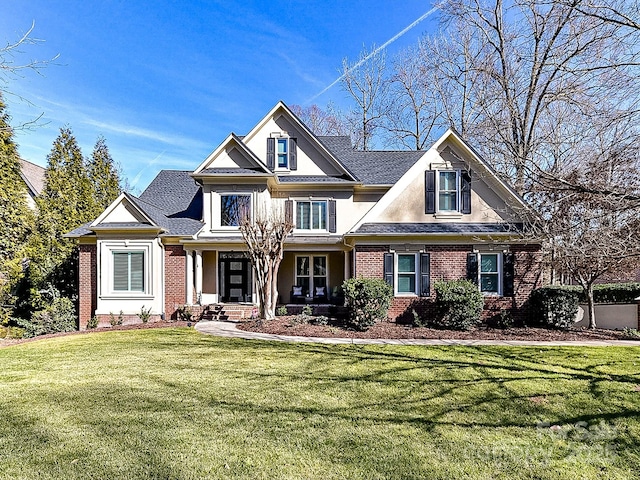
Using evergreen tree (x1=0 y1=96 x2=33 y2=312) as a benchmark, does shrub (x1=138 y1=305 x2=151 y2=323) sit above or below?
below

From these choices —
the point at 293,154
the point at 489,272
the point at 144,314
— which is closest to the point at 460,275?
the point at 489,272

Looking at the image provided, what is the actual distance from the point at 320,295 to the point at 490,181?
8.46m

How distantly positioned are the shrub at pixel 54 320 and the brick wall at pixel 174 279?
3800 mm

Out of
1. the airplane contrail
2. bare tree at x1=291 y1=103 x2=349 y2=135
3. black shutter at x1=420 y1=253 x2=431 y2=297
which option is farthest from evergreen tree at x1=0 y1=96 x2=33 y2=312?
bare tree at x1=291 y1=103 x2=349 y2=135

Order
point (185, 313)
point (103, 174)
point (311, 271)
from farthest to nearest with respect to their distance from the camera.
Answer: point (103, 174)
point (311, 271)
point (185, 313)

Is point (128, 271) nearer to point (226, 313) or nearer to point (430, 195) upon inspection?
point (226, 313)

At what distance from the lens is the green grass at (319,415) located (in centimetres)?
358

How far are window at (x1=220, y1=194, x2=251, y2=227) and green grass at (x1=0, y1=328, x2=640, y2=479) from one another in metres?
7.73

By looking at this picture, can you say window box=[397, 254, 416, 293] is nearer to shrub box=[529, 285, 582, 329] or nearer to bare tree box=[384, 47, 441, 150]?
shrub box=[529, 285, 582, 329]

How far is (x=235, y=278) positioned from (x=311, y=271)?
354cm

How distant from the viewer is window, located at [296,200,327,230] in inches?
630

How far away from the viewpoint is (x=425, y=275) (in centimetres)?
1248

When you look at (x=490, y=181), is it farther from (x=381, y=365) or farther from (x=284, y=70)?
(x=284, y=70)

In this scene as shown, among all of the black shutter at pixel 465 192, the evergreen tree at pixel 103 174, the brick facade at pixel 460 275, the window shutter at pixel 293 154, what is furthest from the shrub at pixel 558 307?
the evergreen tree at pixel 103 174
